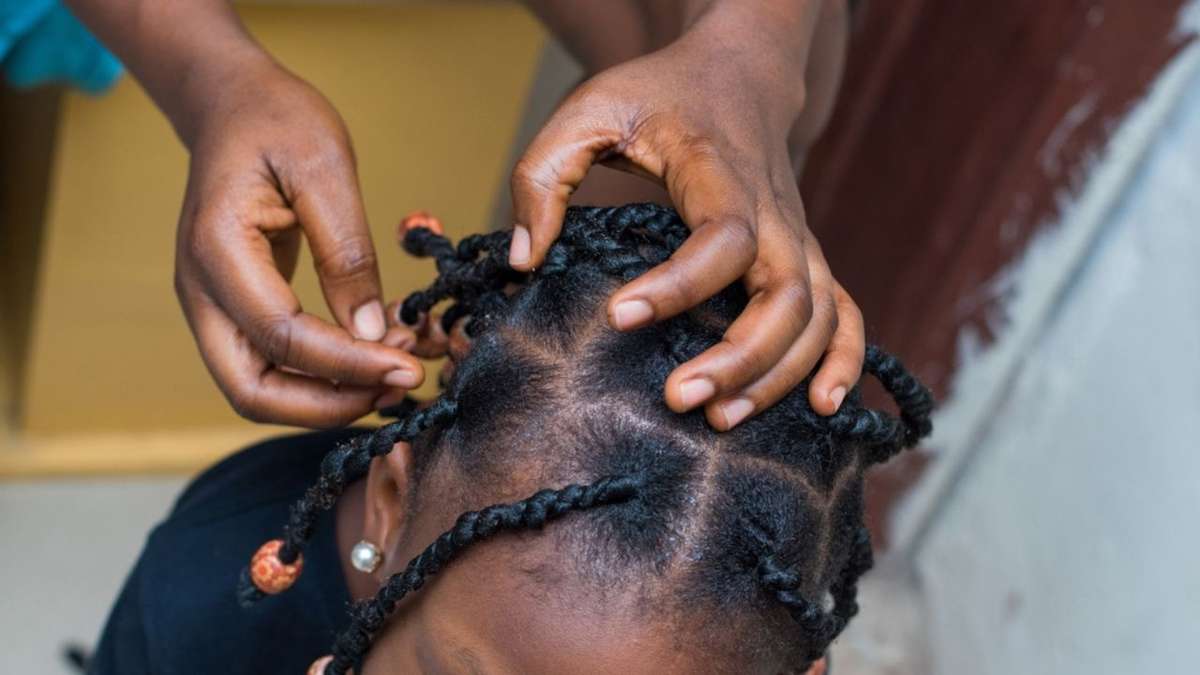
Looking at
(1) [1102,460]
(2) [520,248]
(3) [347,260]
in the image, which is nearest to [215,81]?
(3) [347,260]

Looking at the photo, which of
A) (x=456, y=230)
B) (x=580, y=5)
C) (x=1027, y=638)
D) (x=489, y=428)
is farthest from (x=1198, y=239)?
(x=489, y=428)

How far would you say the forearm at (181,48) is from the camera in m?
0.90

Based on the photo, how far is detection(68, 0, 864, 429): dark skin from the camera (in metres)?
0.71

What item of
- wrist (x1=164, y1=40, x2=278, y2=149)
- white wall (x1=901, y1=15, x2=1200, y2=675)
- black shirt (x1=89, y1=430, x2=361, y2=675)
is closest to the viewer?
wrist (x1=164, y1=40, x2=278, y2=149)

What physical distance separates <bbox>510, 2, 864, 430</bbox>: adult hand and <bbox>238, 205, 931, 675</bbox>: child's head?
35mm

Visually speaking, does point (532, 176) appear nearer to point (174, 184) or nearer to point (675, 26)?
point (675, 26)

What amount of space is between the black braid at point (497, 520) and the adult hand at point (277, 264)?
103mm

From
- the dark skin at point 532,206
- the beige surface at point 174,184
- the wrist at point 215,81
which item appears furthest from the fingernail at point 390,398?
the beige surface at point 174,184

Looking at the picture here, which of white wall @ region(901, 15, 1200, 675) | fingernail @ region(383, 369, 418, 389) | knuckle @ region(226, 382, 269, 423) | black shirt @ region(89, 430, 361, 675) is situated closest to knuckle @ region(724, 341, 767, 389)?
fingernail @ region(383, 369, 418, 389)

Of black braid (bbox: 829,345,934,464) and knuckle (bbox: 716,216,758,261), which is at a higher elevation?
knuckle (bbox: 716,216,758,261)

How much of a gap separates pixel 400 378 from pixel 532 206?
0.45ft

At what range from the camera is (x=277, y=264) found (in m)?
0.87

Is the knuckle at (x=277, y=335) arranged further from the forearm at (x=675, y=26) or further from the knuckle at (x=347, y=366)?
the forearm at (x=675, y=26)

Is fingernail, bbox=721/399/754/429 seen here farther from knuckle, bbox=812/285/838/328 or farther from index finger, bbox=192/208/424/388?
index finger, bbox=192/208/424/388
